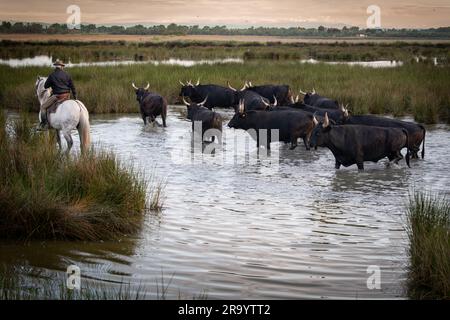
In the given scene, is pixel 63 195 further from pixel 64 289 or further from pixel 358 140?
pixel 358 140

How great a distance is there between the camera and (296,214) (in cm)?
1009

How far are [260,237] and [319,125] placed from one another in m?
5.27

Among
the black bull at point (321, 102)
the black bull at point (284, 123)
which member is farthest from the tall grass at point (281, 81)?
the black bull at point (284, 123)

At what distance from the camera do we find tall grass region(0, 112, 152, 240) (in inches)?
324

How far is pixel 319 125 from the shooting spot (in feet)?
44.9

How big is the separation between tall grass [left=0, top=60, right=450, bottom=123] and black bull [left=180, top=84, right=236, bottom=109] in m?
1.85

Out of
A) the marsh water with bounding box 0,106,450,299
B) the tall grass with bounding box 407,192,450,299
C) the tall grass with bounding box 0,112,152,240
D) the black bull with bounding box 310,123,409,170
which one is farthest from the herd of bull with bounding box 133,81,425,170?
the tall grass with bounding box 407,192,450,299

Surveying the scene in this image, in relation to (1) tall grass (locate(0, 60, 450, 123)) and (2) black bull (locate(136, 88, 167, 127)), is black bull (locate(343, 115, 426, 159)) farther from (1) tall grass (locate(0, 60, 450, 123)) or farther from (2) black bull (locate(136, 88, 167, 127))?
(1) tall grass (locate(0, 60, 450, 123))

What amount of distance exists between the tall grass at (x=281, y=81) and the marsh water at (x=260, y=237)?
860cm

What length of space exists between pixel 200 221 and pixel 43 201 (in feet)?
7.01

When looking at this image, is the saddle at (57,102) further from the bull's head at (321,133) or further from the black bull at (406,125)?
Answer: the black bull at (406,125)

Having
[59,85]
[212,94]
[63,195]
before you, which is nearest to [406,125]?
[59,85]
